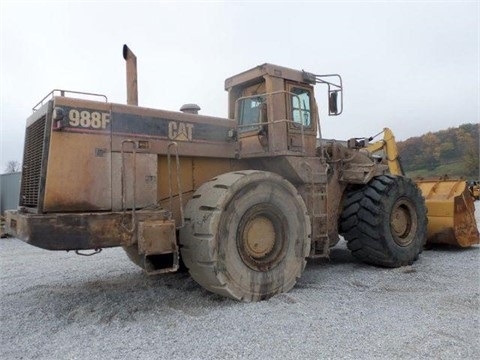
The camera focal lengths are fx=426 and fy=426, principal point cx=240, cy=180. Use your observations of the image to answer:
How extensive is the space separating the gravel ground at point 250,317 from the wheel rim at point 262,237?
451mm

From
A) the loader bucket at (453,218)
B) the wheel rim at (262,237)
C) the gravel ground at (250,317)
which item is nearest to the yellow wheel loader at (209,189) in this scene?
the wheel rim at (262,237)

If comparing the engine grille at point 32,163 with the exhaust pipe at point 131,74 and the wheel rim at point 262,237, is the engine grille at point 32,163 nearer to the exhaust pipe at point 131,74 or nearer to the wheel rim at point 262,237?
the exhaust pipe at point 131,74

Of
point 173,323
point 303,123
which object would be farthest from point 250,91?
point 173,323

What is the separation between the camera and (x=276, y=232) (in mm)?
5188

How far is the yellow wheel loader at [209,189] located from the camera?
14.3 feet

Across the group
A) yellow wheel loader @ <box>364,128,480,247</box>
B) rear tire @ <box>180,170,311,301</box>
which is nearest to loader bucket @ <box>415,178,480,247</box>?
yellow wheel loader @ <box>364,128,480,247</box>

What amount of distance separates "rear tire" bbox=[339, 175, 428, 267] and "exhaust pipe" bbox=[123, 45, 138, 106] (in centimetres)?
356

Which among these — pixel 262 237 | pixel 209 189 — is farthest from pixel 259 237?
pixel 209 189

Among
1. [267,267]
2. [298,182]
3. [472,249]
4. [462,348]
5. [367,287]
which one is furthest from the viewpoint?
[472,249]

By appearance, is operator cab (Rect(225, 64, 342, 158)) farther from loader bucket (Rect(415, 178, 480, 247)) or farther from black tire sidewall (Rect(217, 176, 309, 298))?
loader bucket (Rect(415, 178, 480, 247))

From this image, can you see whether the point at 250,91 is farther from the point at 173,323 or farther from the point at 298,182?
the point at 173,323

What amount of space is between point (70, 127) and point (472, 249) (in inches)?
291

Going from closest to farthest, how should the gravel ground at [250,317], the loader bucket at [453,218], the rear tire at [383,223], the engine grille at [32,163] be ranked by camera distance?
the gravel ground at [250,317], the engine grille at [32,163], the rear tire at [383,223], the loader bucket at [453,218]

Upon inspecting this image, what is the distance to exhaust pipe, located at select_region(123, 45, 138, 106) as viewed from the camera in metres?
5.41
